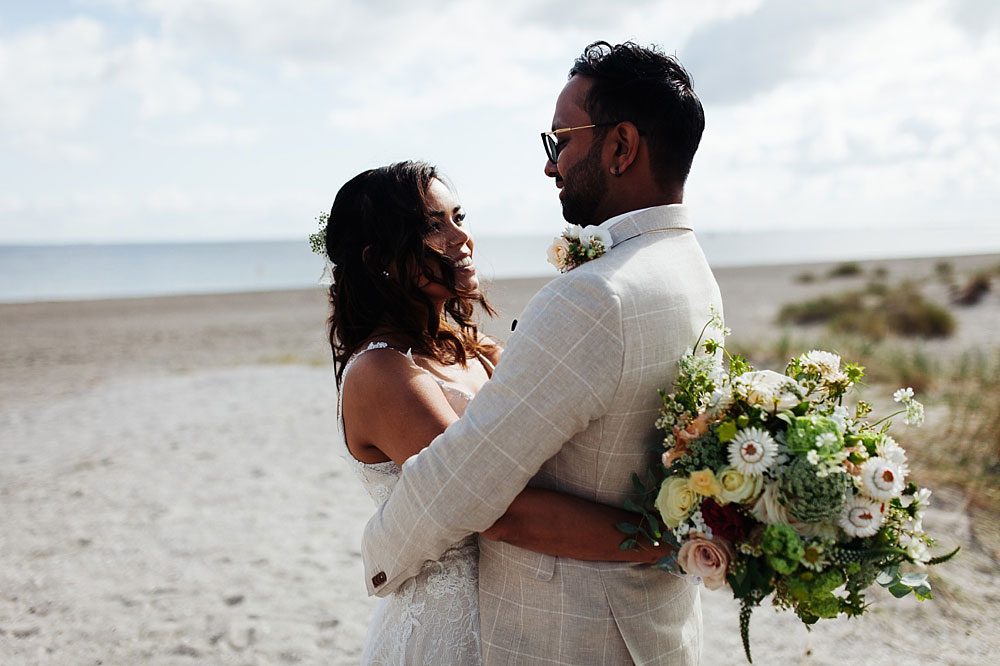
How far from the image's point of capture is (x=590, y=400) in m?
1.87

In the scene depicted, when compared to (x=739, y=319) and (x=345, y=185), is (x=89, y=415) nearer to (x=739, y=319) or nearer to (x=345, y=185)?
(x=345, y=185)

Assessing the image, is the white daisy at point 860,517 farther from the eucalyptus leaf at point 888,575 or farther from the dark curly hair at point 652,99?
the dark curly hair at point 652,99

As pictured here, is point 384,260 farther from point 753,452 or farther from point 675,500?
point 753,452

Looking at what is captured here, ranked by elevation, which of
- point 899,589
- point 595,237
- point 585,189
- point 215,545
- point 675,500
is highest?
point 585,189

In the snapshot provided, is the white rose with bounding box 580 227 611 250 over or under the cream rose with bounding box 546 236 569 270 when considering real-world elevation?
over

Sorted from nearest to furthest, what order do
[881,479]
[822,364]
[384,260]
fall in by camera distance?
[881,479]
[822,364]
[384,260]

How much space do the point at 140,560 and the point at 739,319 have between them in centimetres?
1897

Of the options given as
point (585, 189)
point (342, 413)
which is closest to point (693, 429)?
point (585, 189)

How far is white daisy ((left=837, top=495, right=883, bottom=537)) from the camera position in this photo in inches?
70.5

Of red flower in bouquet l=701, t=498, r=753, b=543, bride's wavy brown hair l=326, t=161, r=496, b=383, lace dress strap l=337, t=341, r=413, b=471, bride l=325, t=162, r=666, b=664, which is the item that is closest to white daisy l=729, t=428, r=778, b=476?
red flower in bouquet l=701, t=498, r=753, b=543

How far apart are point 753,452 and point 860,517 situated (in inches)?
11.4

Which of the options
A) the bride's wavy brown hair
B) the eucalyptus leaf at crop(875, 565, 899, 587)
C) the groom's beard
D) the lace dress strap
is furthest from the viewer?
the bride's wavy brown hair

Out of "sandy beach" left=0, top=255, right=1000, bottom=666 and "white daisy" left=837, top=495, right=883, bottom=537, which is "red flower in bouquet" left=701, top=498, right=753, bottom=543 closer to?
"white daisy" left=837, top=495, right=883, bottom=537

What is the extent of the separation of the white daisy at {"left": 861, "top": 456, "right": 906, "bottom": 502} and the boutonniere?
33.4 inches
